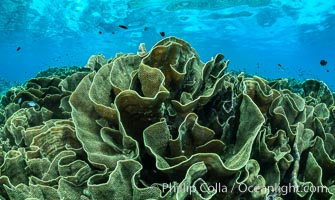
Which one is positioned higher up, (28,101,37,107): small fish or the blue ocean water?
the blue ocean water

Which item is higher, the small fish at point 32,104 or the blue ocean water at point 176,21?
the blue ocean water at point 176,21

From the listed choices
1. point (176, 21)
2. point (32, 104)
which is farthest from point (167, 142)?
point (176, 21)

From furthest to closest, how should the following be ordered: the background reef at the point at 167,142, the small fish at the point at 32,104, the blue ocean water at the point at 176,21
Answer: the blue ocean water at the point at 176,21 → the small fish at the point at 32,104 → the background reef at the point at 167,142

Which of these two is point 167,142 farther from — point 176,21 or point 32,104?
point 176,21

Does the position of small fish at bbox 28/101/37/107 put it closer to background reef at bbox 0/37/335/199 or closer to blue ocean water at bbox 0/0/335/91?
background reef at bbox 0/37/335/199

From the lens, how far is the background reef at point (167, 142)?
222cm

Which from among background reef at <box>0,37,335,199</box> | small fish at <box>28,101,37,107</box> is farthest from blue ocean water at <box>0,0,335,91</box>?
background reef at <box>0,37,335,199</box>

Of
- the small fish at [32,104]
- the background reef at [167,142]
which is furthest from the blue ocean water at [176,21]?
the background reef at [167,142]

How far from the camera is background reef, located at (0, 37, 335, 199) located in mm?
2216

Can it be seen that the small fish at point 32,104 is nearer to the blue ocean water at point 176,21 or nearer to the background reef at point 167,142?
the background reef at point 167,142

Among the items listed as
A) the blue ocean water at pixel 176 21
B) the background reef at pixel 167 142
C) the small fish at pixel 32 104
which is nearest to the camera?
the background reef at pixel 167 142

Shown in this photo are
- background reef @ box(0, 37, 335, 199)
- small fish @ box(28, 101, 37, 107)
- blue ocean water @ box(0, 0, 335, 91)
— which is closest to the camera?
background reef @ box(0, 37, 335, 199)

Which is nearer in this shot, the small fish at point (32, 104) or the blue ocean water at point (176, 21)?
the small fish at point (32, 104)

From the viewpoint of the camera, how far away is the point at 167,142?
2.43m
